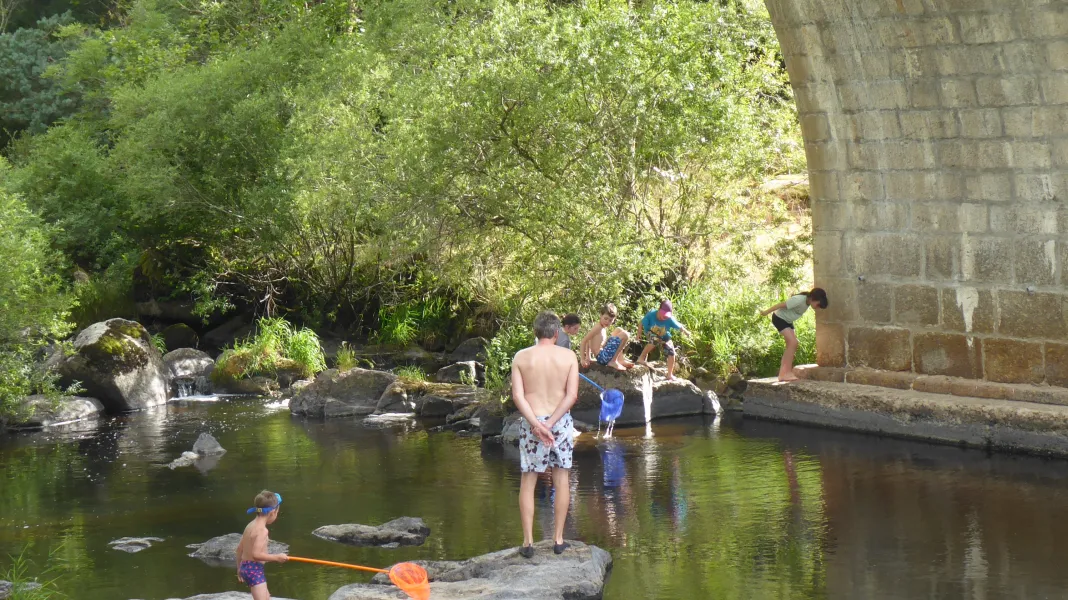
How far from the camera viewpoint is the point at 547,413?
323 inches

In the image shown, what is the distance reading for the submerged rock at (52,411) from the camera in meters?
16.2

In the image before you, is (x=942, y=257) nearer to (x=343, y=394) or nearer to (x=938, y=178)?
(x=938, y=178)

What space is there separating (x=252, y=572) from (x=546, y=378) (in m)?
2.07

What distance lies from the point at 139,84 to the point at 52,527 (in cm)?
1561

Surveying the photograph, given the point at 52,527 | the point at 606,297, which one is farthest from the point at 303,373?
the point at 52,527

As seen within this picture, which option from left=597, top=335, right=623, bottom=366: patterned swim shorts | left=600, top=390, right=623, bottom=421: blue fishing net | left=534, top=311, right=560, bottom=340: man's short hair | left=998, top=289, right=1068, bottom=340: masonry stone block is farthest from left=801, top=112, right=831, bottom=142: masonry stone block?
left=534, top=311, right=560, bottom=340: man's short hair

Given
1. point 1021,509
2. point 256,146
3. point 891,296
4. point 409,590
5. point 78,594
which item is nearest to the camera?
point 409,590

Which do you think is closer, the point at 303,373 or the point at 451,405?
the point at 451,405

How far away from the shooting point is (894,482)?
10883mm

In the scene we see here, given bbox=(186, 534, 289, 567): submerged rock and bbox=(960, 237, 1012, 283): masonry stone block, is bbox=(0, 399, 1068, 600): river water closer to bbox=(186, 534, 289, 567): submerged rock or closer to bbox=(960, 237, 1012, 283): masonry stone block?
bbox=(186, 534, 289, 567): submerged rock

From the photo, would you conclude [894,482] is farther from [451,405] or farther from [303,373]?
[303,373]

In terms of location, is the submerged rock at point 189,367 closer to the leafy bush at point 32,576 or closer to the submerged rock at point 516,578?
the leafy bush at point 32,576

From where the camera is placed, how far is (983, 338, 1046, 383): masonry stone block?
12.0m

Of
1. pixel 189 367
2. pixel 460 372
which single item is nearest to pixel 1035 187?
pixel 460 372
